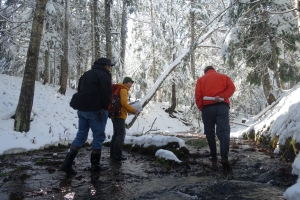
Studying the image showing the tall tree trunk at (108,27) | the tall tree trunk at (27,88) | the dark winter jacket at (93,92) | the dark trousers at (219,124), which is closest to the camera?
the dark winter jacket at (93,92)

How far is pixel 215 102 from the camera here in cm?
488

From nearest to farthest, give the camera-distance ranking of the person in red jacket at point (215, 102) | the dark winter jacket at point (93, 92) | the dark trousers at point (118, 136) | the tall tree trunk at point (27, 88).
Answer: the dark winter jacket at point (93, 92)
the person in red jacket at point (215, 102)
the dark trousers at point (118, 136)
the tall tree trunk at point (27, 88)

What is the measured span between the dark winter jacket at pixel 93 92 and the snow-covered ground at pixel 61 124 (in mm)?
1786

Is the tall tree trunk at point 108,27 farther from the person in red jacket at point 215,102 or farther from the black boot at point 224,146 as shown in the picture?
the black boot at point 224,146

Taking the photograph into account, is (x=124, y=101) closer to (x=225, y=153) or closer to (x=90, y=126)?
(x=90, y=126)

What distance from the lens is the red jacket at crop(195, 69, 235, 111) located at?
4934 mm

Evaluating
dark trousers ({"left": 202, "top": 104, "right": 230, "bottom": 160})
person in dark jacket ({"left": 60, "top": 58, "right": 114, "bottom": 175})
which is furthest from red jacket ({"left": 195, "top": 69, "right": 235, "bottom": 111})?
person in dark jacket ({"left": 60, "top": 58, "right": 114, "bottom": 175})

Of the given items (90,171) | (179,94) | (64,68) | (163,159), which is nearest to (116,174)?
(90,171)

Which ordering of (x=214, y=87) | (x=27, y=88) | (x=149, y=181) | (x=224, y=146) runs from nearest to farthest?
1. (x=149, y=181)
2. (x=224, y=146)
3. (x=214, y=87)
4. (x=27, y=88)

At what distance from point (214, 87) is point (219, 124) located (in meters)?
0.76

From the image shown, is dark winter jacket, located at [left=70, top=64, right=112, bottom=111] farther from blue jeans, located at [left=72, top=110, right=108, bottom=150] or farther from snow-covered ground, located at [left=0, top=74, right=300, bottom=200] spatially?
snow-covered ground, located at [left=0, top=74, right=300, bottom=200]

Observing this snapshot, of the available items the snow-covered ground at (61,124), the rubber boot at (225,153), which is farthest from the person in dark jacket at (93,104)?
the rubber boot at (225,153)

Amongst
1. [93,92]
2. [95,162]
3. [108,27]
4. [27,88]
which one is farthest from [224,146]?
[108,27]

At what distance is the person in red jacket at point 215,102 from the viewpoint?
475 centimetres
